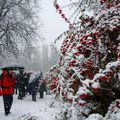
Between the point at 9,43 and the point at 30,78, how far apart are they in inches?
279

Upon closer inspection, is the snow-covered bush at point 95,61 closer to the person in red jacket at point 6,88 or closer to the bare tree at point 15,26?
the person in red jacket at point 6,88

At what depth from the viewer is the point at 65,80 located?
4.61m

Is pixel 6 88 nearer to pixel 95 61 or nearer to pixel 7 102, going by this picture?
pixel 7 102

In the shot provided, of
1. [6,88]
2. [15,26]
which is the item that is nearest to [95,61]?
[6,88]

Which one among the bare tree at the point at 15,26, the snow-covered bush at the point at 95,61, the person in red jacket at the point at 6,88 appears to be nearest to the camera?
the snow-covered bush at the point at 95,61

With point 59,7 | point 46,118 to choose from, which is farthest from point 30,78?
point 59,7

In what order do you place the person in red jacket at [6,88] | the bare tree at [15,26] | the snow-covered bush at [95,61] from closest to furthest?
the snow-covered bush at [95,61]
the person in red jacket at [6,88]
the bare tree at [15,26]

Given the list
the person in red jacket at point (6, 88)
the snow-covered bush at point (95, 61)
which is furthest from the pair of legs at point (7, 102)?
the snow-covered bush at point (95, 61)

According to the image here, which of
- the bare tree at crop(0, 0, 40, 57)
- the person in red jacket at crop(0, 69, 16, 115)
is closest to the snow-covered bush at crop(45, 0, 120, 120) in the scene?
the person in red jacket at crop(0, 69, 16, 115)

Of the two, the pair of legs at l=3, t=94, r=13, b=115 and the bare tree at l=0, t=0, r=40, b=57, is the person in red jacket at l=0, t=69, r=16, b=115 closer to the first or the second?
the pair of legs at l=3, t=94, r=13, b=115

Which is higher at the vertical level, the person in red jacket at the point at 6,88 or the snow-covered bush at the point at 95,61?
the snow-covered bush at the point at 95,61

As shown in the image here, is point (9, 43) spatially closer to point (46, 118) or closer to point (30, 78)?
point (30, 78)

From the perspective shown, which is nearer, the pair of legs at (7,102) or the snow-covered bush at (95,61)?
the snow-covered bush at (95,61)

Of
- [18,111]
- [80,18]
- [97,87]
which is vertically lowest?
[18,111]
